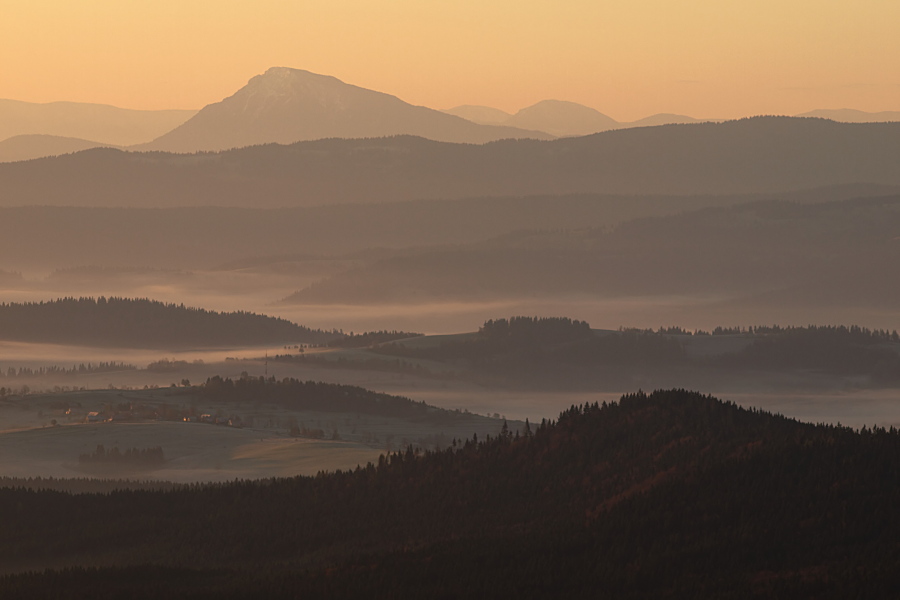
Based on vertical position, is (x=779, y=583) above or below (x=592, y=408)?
below

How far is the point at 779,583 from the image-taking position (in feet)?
205

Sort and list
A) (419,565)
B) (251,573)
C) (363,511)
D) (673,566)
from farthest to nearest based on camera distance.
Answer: (363,511) → (251,573) → (419,565) → (673,566)

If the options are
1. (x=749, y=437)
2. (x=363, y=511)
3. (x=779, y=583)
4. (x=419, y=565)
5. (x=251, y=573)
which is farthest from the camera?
(x=363, y=511)

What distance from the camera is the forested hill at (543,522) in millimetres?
67125

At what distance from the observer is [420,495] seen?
314 ft

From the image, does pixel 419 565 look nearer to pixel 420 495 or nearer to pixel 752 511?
pixel 752 511

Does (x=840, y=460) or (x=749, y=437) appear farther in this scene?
(x=749, y=437)

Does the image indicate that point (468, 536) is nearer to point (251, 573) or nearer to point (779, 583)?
point (251, 573)

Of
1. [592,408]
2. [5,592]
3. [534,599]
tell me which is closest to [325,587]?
[534,599]

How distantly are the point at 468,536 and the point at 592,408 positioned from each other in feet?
63.8

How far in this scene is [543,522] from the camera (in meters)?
81.6

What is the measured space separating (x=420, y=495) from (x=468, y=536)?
15.8m

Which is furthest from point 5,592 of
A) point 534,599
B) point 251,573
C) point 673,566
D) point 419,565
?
point 673,566

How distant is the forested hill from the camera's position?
67125 millimetres
